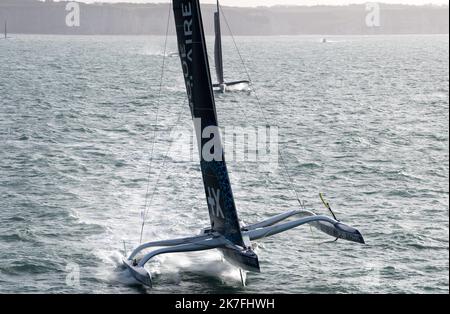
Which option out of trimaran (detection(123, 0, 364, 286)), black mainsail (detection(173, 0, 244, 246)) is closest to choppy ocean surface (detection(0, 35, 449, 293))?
trimaran (detection(123, 0, 364, 286))

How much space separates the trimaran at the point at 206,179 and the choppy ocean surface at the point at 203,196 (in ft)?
2.75

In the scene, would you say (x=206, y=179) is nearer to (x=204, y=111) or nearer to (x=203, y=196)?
(x=204, y=111)

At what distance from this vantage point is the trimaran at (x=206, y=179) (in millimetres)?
18891

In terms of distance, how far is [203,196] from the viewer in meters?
29.7

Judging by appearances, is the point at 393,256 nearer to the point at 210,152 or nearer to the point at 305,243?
the point at 305,243

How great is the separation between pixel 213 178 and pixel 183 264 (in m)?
2.57

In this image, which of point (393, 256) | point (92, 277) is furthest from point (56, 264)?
point (393, 256)

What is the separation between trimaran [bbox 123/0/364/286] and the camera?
18.9 meters

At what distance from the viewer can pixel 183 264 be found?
69.3ft

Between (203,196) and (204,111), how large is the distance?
1068 centimetres

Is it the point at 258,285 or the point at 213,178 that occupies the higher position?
the point at 213,178
